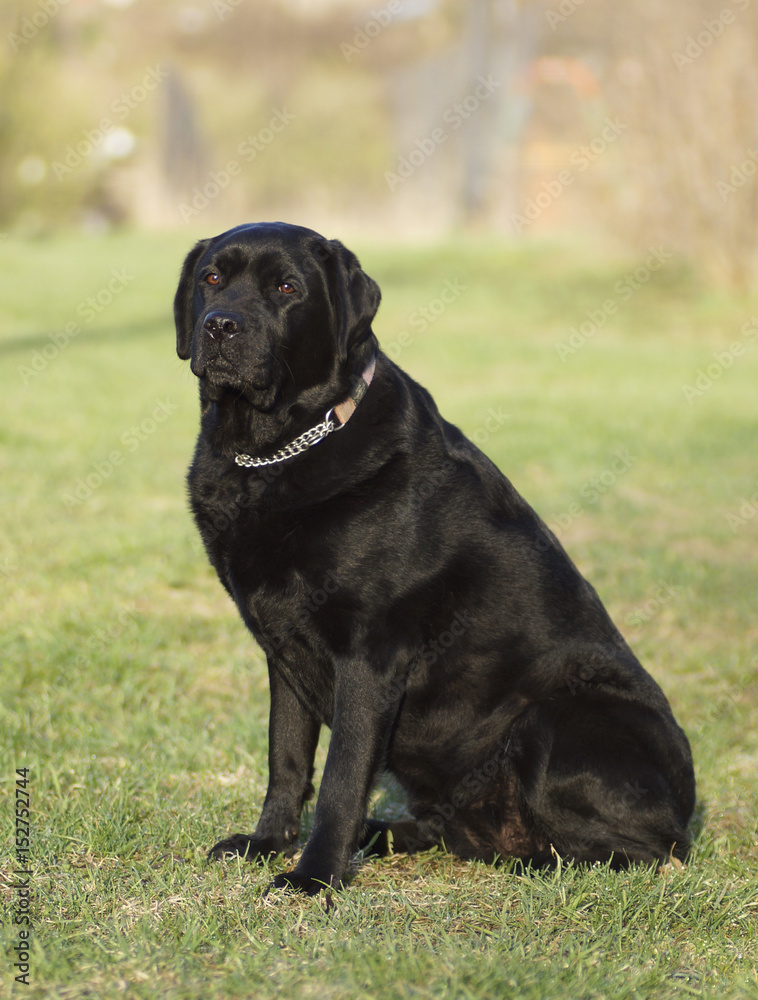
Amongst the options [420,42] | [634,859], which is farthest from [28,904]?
[420,42]

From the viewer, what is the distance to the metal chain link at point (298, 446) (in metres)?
2.75

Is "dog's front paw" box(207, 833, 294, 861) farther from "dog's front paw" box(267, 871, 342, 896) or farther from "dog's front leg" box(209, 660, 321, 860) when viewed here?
"dog's front paw" box(267, 871, 342, 896)

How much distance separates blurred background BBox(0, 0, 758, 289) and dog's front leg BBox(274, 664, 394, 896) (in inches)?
507

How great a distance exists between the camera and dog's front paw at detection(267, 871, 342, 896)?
2.54 meters

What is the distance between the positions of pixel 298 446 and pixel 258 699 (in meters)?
1.72

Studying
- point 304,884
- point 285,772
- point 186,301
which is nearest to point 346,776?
point 304,884

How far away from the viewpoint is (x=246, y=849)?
2.85 metres

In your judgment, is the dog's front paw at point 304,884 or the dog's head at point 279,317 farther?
the dog's head at point 279,317

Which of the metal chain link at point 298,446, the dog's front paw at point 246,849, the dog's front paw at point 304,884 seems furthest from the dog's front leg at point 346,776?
the metal chain link at point 298,446

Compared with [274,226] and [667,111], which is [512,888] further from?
[667,111]

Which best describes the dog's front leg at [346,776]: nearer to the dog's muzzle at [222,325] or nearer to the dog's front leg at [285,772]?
the dog's front leg at [285,772]

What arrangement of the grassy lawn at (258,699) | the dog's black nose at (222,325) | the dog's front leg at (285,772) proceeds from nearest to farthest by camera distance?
the grassy lawn at (258,699), the dog's black nose at (222,325), the dog's front leg at (285,772)

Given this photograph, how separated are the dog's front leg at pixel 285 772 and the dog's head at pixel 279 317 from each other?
2.61ft

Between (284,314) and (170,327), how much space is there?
35.4 feet
